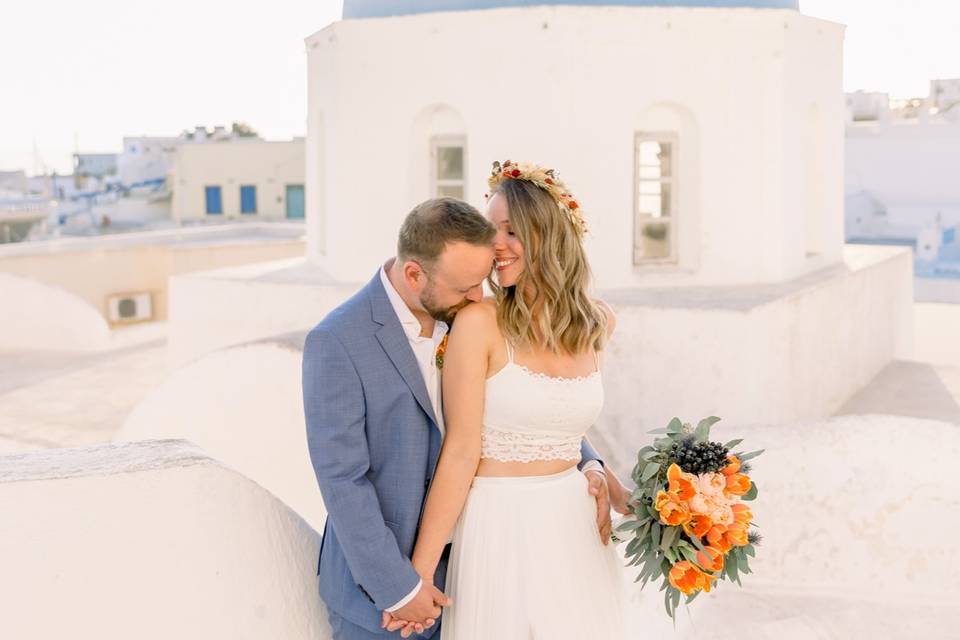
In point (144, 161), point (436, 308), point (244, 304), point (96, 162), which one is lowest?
point (244, 304)

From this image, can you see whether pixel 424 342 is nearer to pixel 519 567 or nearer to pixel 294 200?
pixel 519 567

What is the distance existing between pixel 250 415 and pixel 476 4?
3.51 meters

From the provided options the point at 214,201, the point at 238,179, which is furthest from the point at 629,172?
the point at 214,201

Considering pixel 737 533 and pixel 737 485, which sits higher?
pixel 737 485

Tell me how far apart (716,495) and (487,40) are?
20.4ft

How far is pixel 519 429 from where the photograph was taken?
9.62 ft

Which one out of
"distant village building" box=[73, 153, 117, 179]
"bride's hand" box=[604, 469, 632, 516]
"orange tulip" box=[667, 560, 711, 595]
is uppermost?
"distant village building" box=[73, 153, 117, 179]

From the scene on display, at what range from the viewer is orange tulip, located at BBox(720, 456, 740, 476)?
2945 mm

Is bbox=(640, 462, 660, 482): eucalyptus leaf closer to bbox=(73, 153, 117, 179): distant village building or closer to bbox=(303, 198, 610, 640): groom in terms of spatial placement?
bbox=(303, 198, 610, 640): groom

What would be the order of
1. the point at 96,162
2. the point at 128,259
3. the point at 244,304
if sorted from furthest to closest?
the point at 96,162 → the point at 128,259 → the point at 244,304

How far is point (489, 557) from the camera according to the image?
9.50 feet

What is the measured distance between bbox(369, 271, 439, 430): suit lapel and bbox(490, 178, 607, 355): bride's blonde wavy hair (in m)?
0.25

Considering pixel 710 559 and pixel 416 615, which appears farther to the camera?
pixel 710 559

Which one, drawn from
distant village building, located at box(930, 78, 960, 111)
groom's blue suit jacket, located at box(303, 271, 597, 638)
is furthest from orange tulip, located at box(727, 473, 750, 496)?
distant village building, located at box(930, 78, 960, 111)
